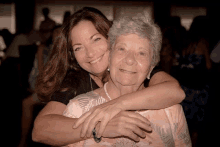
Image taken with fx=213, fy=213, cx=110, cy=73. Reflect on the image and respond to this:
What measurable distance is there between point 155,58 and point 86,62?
2.25 ft

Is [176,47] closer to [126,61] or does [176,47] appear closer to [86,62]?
[86,62]

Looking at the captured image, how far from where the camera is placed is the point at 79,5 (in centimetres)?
1212

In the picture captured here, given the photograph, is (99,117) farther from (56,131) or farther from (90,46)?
(90,46)

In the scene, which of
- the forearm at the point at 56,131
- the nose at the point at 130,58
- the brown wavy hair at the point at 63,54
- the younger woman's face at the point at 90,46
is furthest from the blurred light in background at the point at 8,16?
the nose at the point at 130,58

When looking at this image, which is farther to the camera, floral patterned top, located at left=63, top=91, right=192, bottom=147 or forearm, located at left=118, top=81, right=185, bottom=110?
floral patterned top, located at left=63, top=91, right=192, bottom=147

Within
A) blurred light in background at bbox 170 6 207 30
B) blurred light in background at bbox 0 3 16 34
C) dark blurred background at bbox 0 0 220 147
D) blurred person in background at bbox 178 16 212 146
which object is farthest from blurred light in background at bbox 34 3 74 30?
blurred person in background at bbox 178 16 212 146

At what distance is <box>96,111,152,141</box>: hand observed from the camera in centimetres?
129

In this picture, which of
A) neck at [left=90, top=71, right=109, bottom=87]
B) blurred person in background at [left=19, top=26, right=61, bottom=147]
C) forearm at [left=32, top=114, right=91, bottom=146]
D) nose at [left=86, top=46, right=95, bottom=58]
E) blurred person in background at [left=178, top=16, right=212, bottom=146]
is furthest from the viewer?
blurred person in background at [left=19, top=26, right=61, bottom=147]

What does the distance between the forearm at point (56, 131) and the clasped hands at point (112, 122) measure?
0.07 meters

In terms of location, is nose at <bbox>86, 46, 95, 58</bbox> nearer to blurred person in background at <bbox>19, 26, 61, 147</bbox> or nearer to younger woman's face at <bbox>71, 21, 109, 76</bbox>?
younger woman's face at <bbox>71, 21, 109, 76</bbox>

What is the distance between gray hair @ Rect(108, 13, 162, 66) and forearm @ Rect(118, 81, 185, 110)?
223 mm

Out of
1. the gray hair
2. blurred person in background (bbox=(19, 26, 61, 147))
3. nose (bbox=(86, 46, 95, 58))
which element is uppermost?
the gray hair

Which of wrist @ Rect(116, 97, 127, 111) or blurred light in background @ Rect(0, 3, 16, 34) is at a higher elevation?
wrist @ Rect(116, 97, 127, 111)

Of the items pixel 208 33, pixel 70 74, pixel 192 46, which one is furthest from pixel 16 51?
pixel 208 33
